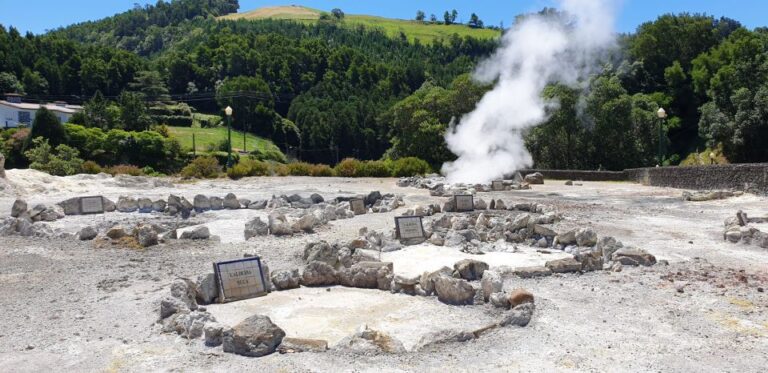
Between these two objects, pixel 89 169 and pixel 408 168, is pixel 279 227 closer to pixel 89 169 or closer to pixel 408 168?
pixel 89 169

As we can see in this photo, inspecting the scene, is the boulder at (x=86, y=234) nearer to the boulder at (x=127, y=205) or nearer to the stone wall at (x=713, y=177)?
the boulder at (x=127, y=205)

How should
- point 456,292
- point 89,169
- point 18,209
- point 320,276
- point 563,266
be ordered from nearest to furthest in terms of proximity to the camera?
point 456,292 < point 320,276 < point 563,266 < point 18,209 < point 89,169

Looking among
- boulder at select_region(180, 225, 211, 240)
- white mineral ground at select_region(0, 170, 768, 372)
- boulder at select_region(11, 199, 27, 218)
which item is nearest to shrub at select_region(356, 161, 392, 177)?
boulder at select_region(11, 199, 27, 218)

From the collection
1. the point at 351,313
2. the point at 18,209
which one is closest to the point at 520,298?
the point at 351,313

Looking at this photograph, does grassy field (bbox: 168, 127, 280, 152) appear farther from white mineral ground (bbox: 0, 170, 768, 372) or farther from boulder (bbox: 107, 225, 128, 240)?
white mineral ground (bbox: 0, 170, 768, 372)

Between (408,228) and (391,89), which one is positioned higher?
(391,89)

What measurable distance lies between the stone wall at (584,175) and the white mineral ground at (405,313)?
59.4 feet

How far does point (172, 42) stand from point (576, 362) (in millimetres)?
176432

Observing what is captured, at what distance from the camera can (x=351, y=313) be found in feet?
22.2

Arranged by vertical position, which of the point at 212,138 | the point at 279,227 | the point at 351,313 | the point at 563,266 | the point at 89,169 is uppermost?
the point at 212,138

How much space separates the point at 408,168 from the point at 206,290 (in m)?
29.3

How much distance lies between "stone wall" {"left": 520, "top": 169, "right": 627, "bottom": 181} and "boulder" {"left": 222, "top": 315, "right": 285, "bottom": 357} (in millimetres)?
26641

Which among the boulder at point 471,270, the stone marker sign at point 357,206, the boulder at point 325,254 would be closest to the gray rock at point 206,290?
the boulder at point 325,254

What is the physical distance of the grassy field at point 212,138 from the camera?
67.9 metres
